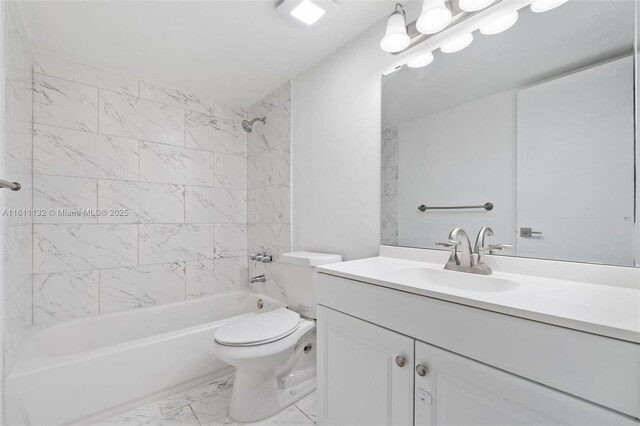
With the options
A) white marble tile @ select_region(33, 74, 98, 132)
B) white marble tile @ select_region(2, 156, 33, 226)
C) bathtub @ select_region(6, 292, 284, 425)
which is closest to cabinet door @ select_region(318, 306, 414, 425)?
bathtub @ select_region(6, 292, 284, 425)

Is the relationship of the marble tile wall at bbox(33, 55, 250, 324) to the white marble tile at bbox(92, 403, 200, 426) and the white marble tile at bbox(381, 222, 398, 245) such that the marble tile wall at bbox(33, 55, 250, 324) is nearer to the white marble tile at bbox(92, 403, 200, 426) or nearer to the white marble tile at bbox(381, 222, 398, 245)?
the white marble tile at bbox(92, 403, 200, 426)

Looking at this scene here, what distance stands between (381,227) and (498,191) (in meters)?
0.59

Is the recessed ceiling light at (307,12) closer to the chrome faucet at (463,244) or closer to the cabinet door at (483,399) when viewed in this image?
the chrome faucet at (463,244)

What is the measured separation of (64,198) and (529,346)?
257 cm

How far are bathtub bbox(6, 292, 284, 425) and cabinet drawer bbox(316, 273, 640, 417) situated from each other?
54.6 inches

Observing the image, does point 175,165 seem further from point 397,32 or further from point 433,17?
point 433,17

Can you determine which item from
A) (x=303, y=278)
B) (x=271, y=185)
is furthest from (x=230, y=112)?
(x=303, y=278)

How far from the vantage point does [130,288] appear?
2082mm

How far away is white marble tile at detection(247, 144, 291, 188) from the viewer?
2.24m

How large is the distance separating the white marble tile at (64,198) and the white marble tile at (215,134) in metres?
0.80

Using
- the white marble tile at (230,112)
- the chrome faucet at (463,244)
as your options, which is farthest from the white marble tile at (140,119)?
the chrome faucet at (463,244)

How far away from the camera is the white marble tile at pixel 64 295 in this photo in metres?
1.78

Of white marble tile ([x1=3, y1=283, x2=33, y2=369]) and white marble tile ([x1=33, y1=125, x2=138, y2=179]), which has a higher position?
white marble tile ([x1=33, y1=125, x2=138, y2=179])

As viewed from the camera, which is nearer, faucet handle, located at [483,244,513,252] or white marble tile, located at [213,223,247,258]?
faucet handle, located at [483,244,513,252]
